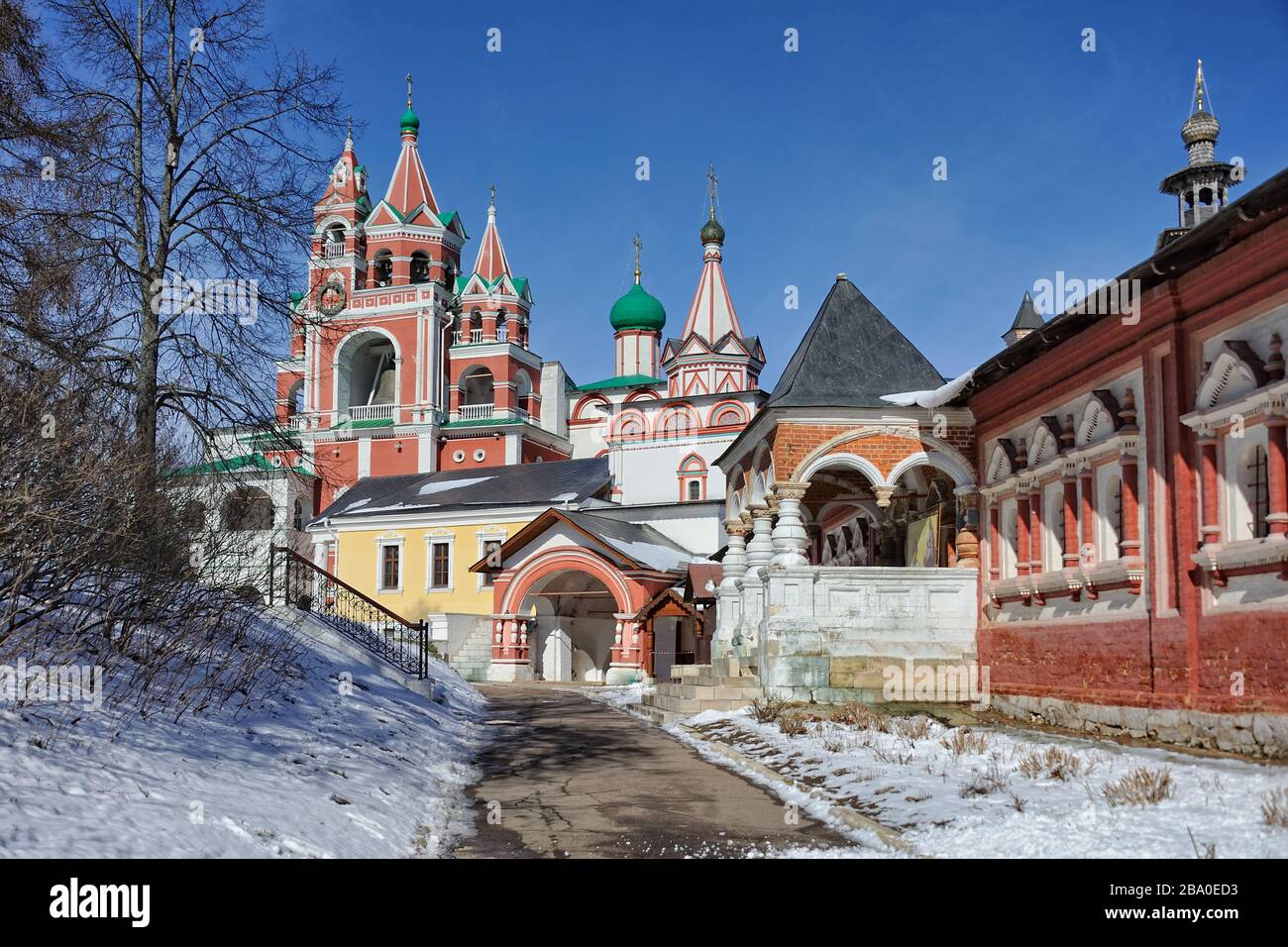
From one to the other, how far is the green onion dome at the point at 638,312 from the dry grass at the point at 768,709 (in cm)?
4293

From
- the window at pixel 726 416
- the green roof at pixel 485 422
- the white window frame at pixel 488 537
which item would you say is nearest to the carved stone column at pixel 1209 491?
the white window frame at pixel 488 537

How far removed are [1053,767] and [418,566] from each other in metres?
35.2

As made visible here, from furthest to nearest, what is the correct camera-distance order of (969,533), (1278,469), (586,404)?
(586,404), (969,533), (1278,469)

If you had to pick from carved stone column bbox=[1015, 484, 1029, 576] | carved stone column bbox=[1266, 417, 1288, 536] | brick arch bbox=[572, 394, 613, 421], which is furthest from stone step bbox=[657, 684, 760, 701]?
brick arch bbox=[572, 394, 613, 421]

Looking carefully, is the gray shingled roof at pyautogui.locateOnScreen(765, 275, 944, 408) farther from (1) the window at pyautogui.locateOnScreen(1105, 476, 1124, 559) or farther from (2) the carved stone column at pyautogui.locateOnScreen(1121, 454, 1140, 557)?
(2) the carved stone column at pyautogui.locateOnScreen(1121, 454, 1140, 557)

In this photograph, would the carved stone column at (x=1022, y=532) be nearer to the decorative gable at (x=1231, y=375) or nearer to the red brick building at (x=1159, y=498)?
the red brick building at (x=1159, y=498)

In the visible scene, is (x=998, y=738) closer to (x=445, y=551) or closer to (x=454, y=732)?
(x=454, y=732)

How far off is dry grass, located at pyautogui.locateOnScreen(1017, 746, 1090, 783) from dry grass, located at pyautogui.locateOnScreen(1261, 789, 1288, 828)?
63.7 inches

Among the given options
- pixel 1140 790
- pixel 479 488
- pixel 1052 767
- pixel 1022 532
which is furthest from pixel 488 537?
pixel 1140 790

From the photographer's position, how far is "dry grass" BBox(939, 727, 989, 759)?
33.0 ft

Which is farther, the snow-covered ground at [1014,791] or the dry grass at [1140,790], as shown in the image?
the dry grass at [1140,790]

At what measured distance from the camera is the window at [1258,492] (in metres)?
10.0

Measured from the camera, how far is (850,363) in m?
17.8

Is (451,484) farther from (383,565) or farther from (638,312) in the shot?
(638,312)
